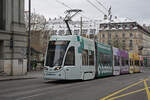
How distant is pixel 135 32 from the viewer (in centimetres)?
8969

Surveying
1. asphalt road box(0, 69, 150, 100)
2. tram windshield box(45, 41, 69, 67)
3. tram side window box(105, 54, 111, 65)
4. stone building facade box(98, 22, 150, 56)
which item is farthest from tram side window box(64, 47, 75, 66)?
stone building facade box(98, 22, 150, 56)

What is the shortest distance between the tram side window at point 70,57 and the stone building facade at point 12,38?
931 centimetres

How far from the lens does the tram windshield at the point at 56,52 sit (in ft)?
55.1

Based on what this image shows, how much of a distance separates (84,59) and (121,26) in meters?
73.7

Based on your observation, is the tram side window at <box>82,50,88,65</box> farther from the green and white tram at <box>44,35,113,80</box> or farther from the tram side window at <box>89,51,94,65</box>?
the tram side window at <box>89,51,94,65</box>

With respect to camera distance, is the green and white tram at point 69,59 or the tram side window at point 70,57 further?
the tram side window at point 70,57

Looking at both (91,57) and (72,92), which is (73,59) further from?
(72,92)

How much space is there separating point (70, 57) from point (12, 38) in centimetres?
1000

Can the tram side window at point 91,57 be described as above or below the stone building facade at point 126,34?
below

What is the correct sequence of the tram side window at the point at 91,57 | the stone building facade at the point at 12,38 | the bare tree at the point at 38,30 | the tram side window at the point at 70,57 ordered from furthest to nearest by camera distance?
the bare tree at the point at 38,30 < the stone building facade at the point at 12,38 < the tram side window at the point at 91,57 < the tram side window at the point at 70,57

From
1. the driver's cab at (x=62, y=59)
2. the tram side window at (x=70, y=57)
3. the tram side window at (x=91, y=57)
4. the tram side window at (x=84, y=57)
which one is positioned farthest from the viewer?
the tram side window at (x=91, y=57)

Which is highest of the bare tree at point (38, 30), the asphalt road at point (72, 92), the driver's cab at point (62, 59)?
the bare tree at point (38, 30)

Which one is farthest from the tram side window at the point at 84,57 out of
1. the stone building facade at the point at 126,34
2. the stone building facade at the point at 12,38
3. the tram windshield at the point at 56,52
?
the stone building facade at the point at 126,34

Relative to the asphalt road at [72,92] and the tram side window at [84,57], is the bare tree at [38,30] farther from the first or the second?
the asphalt road at [72,92]
